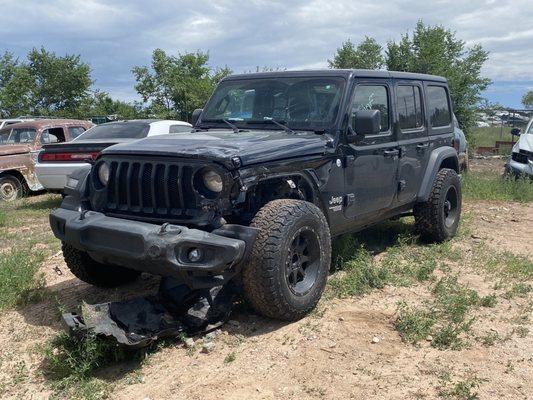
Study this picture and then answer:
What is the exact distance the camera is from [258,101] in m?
5.39

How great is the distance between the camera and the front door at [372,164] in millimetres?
5076

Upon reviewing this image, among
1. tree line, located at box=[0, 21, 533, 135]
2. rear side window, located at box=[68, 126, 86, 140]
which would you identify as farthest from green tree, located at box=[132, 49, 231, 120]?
rear side window, located at box=[68, 126, 86, 140]

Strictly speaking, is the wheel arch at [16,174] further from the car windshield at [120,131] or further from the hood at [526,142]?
the hood at [526,142]

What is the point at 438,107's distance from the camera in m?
6.96

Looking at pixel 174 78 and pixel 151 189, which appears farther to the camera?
pixel 174 78

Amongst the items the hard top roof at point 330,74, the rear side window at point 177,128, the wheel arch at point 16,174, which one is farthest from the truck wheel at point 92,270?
the wheel arch at point 16,174

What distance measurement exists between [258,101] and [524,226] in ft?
16.4

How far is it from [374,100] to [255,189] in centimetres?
193

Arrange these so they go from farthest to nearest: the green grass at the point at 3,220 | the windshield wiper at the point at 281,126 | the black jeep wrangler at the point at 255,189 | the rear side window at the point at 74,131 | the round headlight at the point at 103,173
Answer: the rear side window at the point at 74,131, the green grass at the point at 3,220, the windshield wiper at the point at 281,126, the round headlight at the point at 103,173, the black jeep wrangler at the point at 255,189

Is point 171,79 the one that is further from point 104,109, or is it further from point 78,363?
point 78,363

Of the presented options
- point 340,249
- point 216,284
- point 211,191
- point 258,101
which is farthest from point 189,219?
point 340,249

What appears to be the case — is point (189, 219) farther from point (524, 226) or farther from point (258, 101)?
point (524, 226)

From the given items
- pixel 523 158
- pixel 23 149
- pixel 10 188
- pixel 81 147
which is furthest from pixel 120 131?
pixel 523 158

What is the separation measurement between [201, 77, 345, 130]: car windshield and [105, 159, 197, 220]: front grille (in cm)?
138
